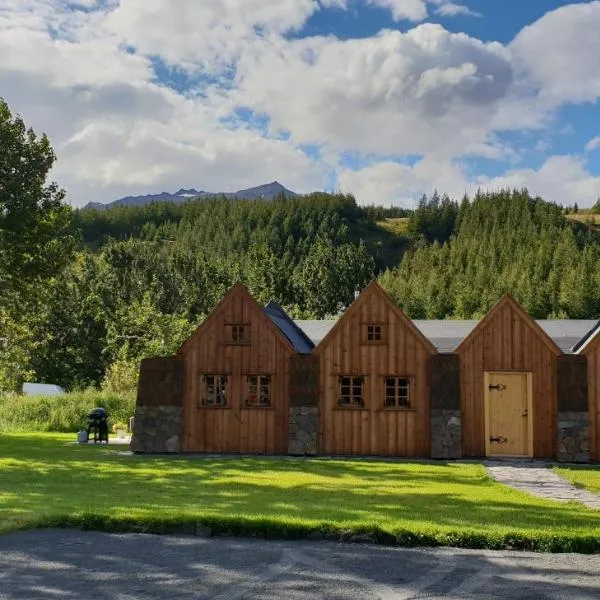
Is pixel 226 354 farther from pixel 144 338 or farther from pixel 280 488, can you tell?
pixel 144 338

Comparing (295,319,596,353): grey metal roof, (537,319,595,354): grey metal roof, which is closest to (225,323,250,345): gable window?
(295,319,596,353): grey metal roof

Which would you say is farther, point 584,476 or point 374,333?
point 374,333

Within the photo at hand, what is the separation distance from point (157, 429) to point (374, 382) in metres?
6.58

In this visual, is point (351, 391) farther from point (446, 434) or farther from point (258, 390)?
point (446, 434)

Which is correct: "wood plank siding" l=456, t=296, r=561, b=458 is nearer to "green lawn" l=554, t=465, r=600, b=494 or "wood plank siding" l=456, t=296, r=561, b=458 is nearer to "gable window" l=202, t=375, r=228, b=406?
"green lawn" l=554, t=465, r=600, b=494

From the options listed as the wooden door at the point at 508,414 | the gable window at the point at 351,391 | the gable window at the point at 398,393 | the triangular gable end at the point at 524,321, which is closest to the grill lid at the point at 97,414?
the gable window at the point at 351,391

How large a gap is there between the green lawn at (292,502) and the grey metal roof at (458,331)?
6.32 m

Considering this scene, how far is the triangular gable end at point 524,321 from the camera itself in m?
20.9

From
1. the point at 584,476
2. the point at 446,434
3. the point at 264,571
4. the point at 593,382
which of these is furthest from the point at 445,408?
the point at 264,571

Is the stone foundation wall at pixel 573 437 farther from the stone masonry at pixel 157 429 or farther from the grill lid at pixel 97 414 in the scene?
the grill lid at pixel 97 414

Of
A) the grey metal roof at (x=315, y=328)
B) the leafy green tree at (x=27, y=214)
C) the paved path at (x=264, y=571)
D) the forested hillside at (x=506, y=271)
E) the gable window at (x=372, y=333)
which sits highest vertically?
the forested hillside at (x=506, y=271)

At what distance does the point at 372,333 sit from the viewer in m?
21.8

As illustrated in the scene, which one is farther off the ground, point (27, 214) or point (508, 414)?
point (27, 214)

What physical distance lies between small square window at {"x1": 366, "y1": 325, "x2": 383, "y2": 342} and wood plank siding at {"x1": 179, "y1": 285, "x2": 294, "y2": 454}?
7.78 feet
